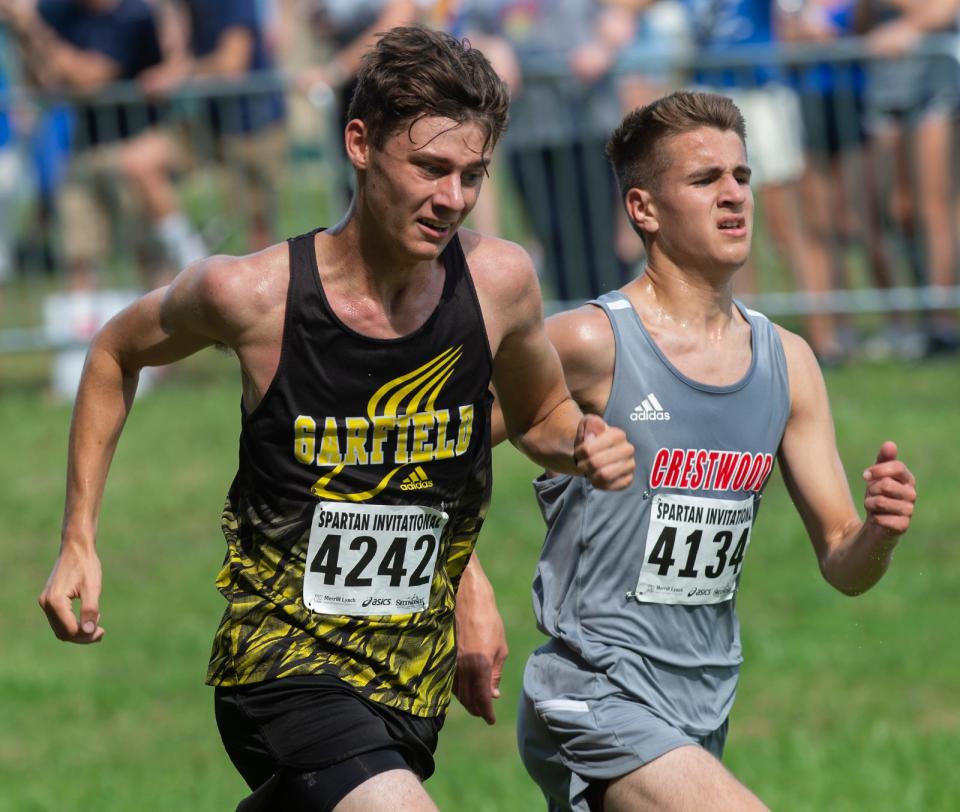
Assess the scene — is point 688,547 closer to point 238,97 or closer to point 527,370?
point 527,370

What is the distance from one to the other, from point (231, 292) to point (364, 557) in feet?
2.19

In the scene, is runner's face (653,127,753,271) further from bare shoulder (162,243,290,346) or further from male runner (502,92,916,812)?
bare shoulder (162,243,290,346)

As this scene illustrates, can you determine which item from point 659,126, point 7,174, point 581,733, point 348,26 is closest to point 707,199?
point 659,126

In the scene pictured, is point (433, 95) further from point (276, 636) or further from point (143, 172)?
point (143, 172)

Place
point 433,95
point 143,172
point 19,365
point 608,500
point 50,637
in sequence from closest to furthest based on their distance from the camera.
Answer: point 433,95
point 608,500
point 50,637
point 143,172
point 19,365

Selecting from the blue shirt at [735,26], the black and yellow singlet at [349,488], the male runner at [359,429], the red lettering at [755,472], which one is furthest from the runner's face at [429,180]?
the blue shirt at [735,26]

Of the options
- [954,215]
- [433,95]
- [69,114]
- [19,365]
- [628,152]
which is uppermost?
[433,95]

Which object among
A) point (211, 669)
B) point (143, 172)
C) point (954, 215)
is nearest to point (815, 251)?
point (954, 215)

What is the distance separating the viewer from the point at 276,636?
13.4ft

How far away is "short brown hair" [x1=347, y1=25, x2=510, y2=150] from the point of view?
385 cm

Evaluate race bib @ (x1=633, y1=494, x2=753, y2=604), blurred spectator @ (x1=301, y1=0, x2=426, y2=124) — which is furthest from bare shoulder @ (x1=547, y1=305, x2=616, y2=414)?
blurred spectator @ (x1=301, y1=0, x2=426, y2=124)

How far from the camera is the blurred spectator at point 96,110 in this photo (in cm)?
1205

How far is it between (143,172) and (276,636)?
27.8 ft

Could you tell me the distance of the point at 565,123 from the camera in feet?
38.0
